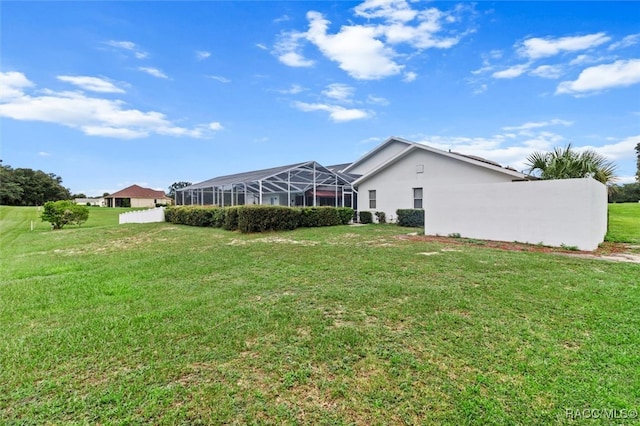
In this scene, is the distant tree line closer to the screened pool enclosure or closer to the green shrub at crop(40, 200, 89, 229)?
the green shrub at crop(40, 200, 89, 229)

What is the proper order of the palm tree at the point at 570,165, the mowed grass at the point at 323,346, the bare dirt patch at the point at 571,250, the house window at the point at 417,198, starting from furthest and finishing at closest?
the house window at the point at 417,198 < the palm tree at the point at 570,165 < the bare dirt patch at the point at 571,250 < the mowed grass at the point at 323,346

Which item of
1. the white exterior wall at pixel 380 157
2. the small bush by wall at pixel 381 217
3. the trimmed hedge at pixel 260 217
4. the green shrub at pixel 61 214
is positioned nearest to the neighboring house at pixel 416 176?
the small bush by wall at pixel 381 217

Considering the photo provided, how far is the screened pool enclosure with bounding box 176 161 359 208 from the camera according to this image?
20375 millimetres

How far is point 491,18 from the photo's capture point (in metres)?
11.8

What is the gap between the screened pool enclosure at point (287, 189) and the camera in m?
20.4

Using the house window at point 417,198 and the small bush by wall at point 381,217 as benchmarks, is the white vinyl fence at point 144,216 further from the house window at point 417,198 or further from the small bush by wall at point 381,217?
the house window at point 417,198

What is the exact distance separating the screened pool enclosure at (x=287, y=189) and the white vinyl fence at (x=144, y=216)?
3.27 m

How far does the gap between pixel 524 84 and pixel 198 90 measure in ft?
55.5

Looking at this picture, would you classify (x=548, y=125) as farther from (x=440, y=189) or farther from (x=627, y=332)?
(x=627, y=332)

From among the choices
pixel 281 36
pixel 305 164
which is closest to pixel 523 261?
pixel 281 36

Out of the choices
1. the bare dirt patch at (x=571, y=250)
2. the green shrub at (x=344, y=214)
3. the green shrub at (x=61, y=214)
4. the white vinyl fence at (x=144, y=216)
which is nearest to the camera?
the bare dirt patch at (x=571, y=250)

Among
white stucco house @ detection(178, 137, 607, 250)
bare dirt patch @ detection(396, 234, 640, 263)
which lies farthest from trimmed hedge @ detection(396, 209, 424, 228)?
bare dirt patch @ detection(396, 234, 640, 263)

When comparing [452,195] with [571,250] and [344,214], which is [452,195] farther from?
[344,214]

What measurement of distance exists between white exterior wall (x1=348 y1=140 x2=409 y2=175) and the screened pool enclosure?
3.96 metres
